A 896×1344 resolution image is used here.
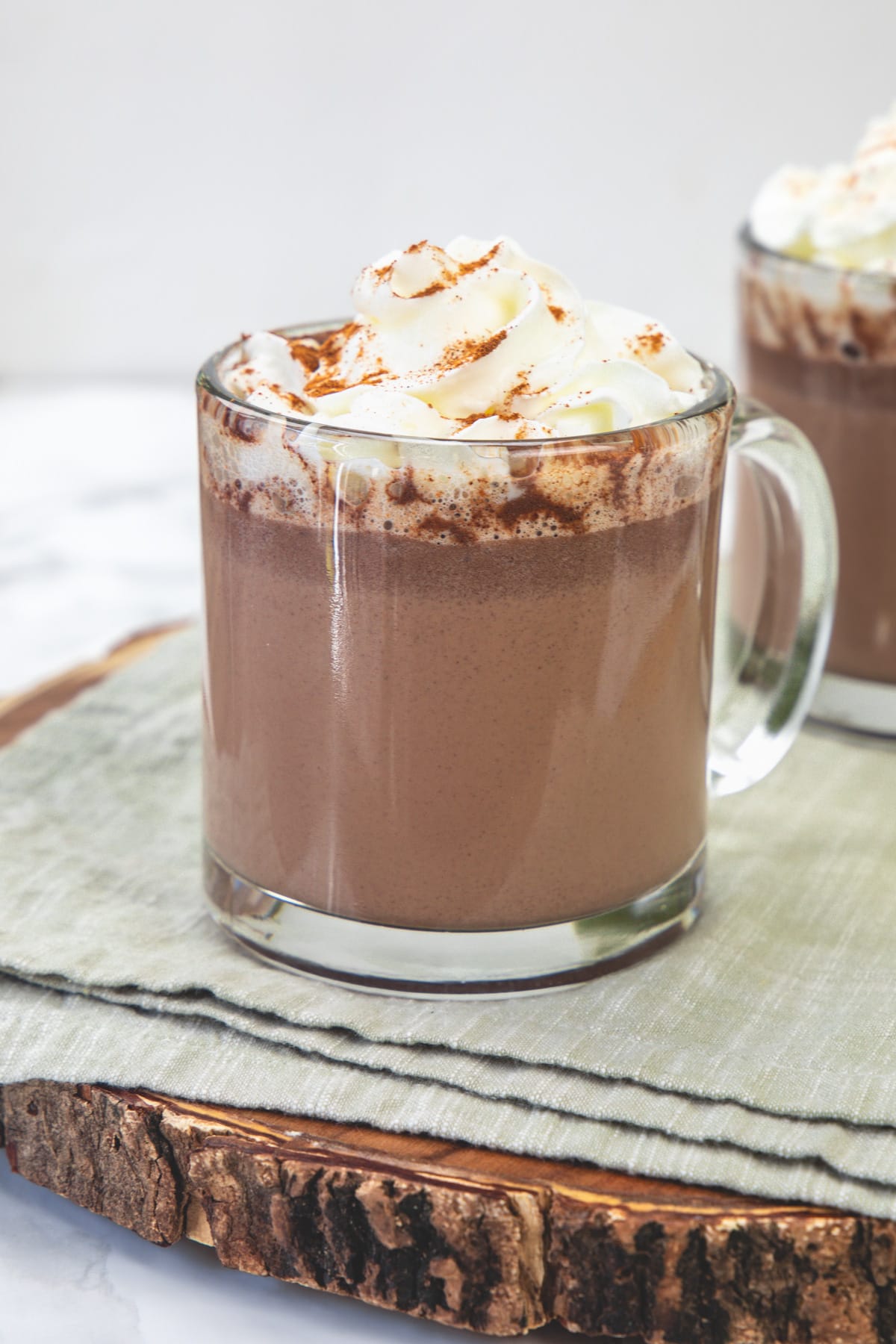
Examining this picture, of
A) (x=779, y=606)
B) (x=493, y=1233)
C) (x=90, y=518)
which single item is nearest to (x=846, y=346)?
(x=779, y=606)

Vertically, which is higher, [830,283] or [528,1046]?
[830,283]

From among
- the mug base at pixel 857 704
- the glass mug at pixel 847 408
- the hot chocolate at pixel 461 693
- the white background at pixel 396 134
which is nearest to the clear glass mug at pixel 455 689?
the hot chocolate at pixel 461 693

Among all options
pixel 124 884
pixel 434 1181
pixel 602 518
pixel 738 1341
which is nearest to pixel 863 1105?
pixel 738 1341

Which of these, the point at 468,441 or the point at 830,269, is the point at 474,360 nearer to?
the point at 468,441

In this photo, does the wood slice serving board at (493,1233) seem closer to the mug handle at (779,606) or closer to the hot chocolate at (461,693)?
the hot chocolate at (461,693)

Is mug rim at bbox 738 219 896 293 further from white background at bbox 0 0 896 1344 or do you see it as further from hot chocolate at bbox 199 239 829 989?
white background at bbox 0 0 896 1344

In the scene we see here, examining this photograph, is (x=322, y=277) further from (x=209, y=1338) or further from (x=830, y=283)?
(x=209, y=1338)
